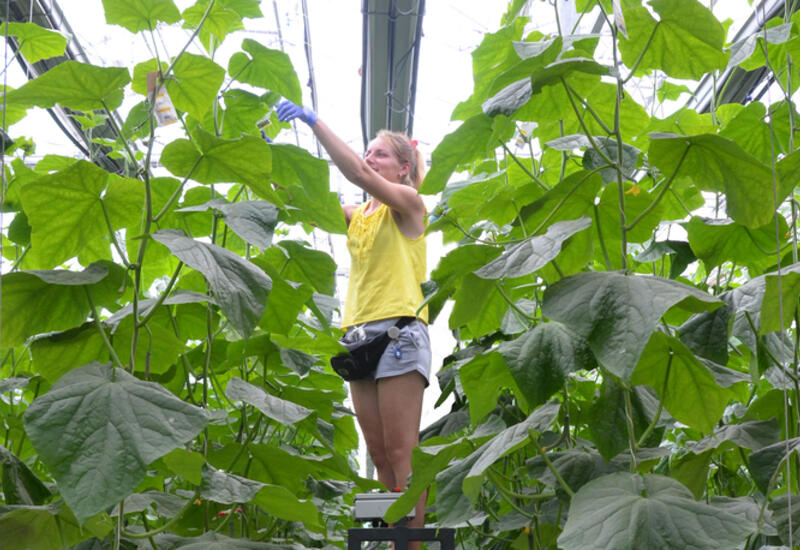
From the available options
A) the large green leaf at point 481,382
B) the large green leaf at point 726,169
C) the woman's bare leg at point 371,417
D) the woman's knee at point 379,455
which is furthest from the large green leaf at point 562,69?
the woman's knee at point 379,455

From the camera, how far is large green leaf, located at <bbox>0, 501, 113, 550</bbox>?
3.45ft

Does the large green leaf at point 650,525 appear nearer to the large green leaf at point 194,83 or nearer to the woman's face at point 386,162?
the large green leaf at point 194,83

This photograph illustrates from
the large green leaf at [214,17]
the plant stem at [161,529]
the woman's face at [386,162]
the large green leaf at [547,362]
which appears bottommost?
the plant stem at [161,529]

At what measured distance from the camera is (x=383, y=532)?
58.9 inches

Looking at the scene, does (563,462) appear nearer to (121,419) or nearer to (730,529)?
(730,529)

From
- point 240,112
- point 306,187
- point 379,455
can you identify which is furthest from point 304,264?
point 379,455

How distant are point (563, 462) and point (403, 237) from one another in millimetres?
1319

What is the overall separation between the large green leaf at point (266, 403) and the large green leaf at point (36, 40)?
30.2 inches

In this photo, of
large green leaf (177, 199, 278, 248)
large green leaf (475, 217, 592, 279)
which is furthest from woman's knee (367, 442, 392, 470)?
large green leaf (475, 217, 592, 279)

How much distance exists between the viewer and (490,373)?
1.25 m

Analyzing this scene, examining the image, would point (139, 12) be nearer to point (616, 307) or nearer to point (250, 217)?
point (250, 217)

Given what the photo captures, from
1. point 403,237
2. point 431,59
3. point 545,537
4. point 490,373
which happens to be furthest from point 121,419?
point 431,59

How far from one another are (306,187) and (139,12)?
0.41 meters

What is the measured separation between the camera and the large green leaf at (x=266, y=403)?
1.31 m
